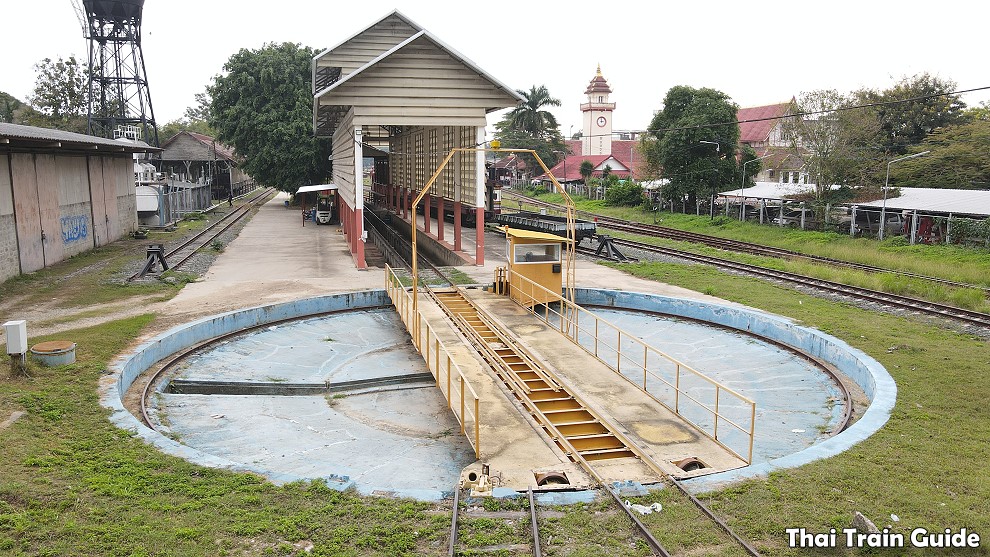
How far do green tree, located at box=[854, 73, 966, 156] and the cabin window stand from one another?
36.1m

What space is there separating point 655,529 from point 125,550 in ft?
15.7

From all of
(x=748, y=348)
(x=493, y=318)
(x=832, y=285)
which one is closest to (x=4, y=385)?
(x=493, y=318)

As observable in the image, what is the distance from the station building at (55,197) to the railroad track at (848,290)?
18962 millimetres

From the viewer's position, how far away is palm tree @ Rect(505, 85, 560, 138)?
3071 inches

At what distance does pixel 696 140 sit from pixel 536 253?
1250 inches

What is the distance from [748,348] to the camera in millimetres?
15445

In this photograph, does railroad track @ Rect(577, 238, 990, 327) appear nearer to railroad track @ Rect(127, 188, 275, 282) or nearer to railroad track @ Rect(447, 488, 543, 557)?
railroad track @ Rect(447, 488, 543, 557)

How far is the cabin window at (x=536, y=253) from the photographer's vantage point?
56.9 ft

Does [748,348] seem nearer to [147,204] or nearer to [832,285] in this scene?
[832,285]

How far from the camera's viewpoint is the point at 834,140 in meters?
36.8

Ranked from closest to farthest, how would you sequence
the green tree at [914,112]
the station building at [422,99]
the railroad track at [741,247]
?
1. the station building at [422,99]
2. the railroad track at [741,247]
3. the green tree at [914,112]

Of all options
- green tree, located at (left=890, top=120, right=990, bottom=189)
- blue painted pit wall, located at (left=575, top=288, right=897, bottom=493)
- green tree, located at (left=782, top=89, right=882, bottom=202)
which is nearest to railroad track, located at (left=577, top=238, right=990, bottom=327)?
blue painted pit wall, located at (left=575, top=288, right=897, bottom=493)

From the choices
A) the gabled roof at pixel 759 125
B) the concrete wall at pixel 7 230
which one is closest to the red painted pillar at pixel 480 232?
the concrete wall at pixel 7 230

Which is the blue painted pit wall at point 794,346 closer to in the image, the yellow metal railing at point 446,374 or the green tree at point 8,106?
the yellow metal railing at point 446,374
